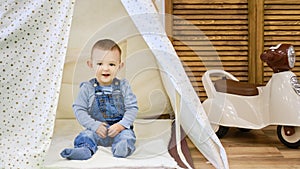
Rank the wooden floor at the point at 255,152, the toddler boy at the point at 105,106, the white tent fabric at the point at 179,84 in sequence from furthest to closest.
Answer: the wooden floor at the point at 255,152
the white tent fabric at the point at 179,84
the toddler boy at the point at 105,106

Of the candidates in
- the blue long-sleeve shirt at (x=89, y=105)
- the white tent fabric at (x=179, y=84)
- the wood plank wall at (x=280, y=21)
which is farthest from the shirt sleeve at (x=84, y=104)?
the wood plank wall at (x=280, y=21)

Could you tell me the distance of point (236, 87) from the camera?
2.34 m

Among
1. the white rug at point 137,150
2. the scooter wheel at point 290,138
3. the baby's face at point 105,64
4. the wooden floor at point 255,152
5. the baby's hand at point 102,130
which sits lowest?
the wooden floor at point 255,152

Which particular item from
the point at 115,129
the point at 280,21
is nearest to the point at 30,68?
the point at 115,129

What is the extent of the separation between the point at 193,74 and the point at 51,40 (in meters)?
1.18

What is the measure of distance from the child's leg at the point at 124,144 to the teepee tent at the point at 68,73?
0.18ft

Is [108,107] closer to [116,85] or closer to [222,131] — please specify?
[116,85]

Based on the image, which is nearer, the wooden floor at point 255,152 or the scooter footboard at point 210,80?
the wooden floor at point 255,152

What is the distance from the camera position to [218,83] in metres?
2.40

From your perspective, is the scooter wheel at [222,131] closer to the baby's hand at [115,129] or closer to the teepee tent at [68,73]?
the teepee tent at [68,73]

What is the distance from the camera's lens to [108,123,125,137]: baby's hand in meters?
1.61

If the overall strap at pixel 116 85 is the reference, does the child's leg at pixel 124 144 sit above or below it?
below

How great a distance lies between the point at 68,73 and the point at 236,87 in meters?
0.87

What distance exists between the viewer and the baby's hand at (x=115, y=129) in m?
1.61
